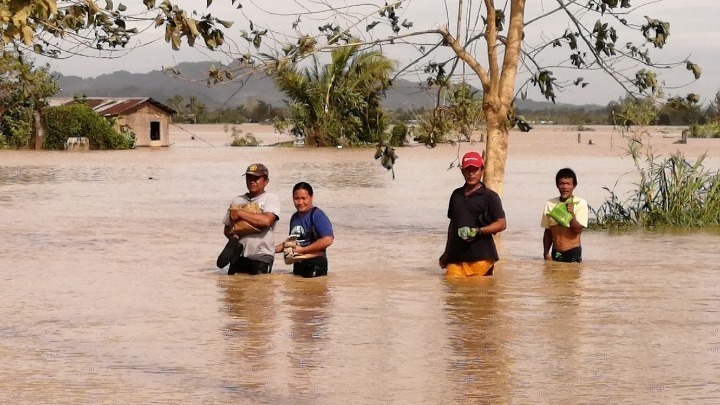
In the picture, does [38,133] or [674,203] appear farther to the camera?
[38,133]

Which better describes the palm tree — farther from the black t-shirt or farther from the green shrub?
the black t-shirt

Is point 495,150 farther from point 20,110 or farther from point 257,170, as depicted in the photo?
point 20,110

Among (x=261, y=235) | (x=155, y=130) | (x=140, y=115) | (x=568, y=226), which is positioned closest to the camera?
(x=261, y=235)

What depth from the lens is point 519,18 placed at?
674 inches

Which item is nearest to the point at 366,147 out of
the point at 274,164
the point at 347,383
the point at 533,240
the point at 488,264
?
the point at 274,164

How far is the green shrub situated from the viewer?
54.3m

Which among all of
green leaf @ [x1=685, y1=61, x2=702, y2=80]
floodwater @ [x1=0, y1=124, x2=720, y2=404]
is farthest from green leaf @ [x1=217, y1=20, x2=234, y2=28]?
green leaf @ [x1=685, y1=61, x2=702, y2=80]

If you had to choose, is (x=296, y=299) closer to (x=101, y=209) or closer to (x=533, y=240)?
(x=533, y=240)

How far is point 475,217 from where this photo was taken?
12.4m

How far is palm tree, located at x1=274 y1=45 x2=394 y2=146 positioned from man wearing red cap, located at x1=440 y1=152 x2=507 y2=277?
37.6m

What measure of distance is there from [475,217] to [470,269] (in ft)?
2.30

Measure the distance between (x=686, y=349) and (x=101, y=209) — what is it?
51.6ft

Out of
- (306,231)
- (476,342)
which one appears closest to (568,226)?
(306,231)

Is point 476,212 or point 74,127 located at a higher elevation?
point 74,127
